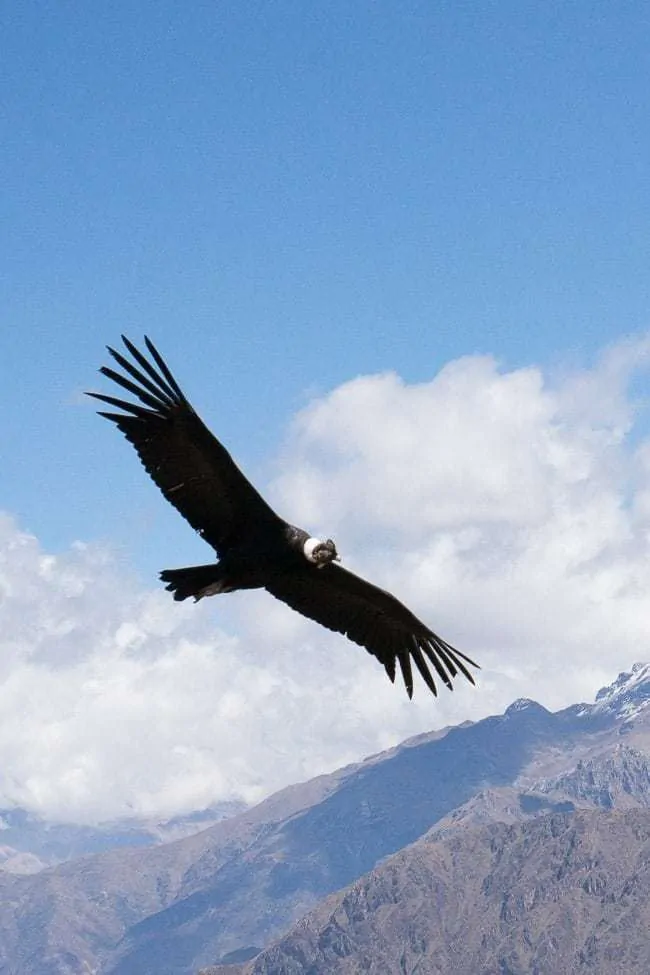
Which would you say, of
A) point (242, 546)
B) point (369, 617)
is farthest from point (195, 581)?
point (369, 617)

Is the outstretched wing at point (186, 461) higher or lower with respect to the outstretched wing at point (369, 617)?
higher

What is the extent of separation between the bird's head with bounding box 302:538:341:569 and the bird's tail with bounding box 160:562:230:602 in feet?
6.58

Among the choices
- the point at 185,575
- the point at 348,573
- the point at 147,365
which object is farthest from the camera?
the point at 348,573

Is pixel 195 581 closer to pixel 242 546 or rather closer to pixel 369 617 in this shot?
pixel 242 546

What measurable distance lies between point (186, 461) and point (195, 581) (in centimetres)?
260

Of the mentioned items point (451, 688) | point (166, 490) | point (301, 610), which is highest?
point (166, 490)

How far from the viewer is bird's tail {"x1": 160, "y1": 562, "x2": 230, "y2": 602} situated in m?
25.9

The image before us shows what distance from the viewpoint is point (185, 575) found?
26250mm

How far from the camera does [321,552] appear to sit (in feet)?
85.7

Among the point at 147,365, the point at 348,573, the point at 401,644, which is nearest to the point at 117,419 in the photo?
the point at 147,365

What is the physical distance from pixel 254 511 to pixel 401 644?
5.57 m

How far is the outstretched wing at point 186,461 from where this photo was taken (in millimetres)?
24766

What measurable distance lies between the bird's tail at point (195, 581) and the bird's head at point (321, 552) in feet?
6.58

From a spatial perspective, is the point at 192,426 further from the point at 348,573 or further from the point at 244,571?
the point at 348,573
